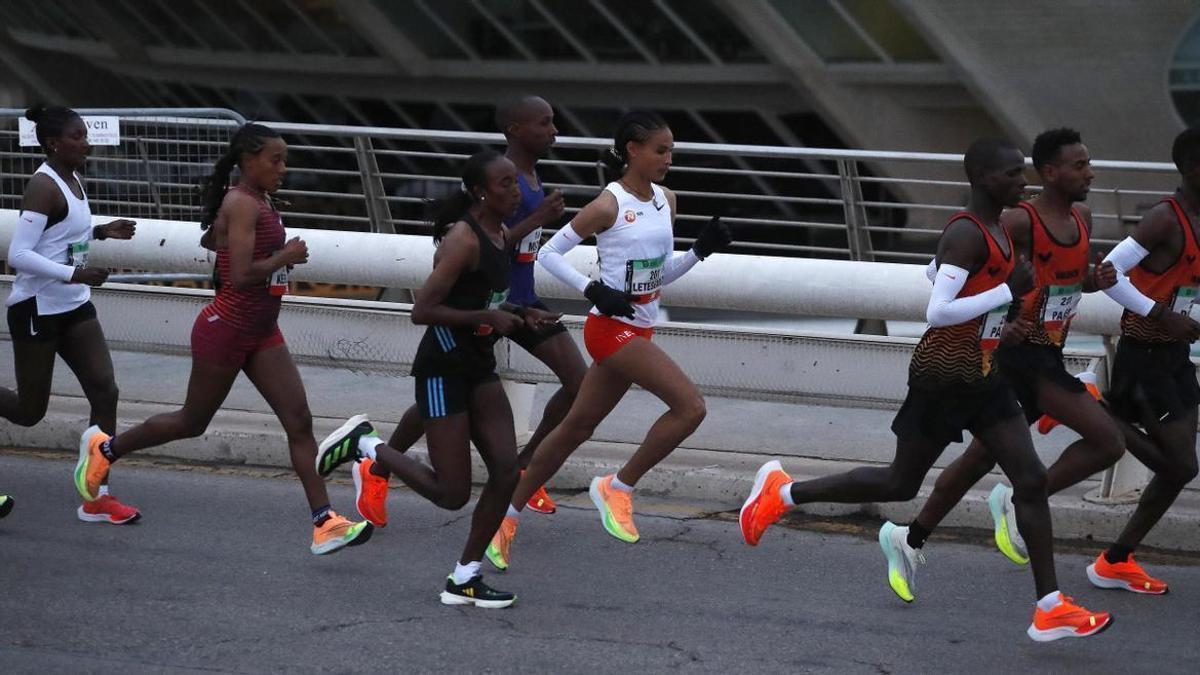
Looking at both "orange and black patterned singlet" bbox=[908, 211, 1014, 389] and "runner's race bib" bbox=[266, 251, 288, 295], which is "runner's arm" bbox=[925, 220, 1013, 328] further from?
"runner's race bib" bbox=[266, 251, 288, 295]

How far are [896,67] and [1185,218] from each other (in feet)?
72.4

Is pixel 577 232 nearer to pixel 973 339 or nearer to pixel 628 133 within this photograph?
pixel 628 133

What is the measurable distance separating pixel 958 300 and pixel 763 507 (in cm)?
132

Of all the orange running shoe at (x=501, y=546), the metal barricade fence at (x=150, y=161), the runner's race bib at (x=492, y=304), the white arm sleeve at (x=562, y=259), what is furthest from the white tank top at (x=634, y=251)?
the metal barricade fence at (x=150, y=161)

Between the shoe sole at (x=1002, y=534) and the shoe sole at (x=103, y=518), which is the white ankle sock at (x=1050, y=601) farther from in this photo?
the shoe sole at (x=103, y=518)

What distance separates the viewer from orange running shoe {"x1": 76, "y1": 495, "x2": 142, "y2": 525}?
7.44 m

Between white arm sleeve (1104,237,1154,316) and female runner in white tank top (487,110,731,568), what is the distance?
149 cm

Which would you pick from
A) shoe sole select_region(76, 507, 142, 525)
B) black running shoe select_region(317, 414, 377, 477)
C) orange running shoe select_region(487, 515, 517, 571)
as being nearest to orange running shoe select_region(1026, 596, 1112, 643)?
orange running shoe select_region(487, 515, 517, 571)

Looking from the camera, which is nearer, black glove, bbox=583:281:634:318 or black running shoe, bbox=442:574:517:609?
black running shoe, bbox=442:574:517:609

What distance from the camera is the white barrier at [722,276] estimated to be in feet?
26.6

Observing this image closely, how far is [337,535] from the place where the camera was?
272 inches

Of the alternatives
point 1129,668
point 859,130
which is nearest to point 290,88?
point 859,130

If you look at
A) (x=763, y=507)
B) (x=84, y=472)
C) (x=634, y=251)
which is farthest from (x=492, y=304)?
(x=84, y=472)

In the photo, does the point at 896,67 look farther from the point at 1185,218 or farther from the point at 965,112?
the point at 1185,218
